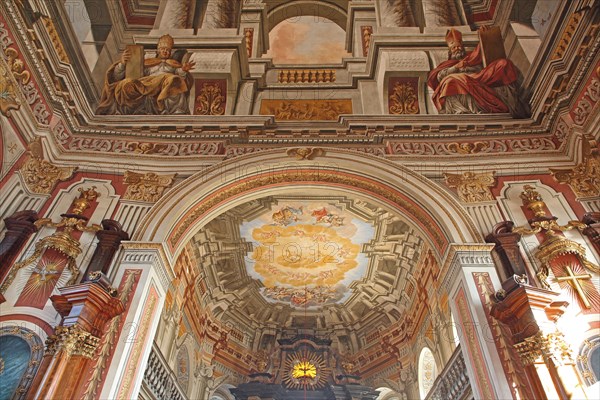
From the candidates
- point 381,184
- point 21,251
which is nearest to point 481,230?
point 381,184

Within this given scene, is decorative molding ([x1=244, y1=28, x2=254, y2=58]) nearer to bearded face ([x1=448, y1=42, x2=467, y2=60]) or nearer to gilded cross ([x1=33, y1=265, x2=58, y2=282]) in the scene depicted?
bearded face ([x1=448, y1=42, x2=467, y2=60])

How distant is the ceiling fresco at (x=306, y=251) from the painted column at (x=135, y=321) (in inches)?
163

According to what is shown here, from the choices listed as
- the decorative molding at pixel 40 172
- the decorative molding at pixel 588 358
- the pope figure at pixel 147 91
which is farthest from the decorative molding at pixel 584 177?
the decorative molding at pixel 40 172

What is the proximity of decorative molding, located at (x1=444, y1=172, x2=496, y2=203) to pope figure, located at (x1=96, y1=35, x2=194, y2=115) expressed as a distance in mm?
5315

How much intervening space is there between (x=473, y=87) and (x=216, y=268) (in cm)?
741

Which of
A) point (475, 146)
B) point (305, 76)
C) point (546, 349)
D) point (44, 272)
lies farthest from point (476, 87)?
point (44, 272)

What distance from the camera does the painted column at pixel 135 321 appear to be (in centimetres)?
551

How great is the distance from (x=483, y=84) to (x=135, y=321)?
→ 7.47 m

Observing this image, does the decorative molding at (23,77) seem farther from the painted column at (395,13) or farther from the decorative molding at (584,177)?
the decorative molding at (584,177)

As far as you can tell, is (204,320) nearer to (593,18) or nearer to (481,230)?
(481,230)

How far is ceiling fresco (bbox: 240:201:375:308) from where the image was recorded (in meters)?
10.7

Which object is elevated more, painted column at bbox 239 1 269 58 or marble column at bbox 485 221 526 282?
painted column at bbox 239 1 269 58

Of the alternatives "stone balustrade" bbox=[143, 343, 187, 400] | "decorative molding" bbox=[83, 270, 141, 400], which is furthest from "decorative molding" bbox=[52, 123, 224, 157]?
"stone balustrade" bbox=[143, 343, 187, 400]

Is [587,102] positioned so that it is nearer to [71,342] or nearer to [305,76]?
[305,76]
